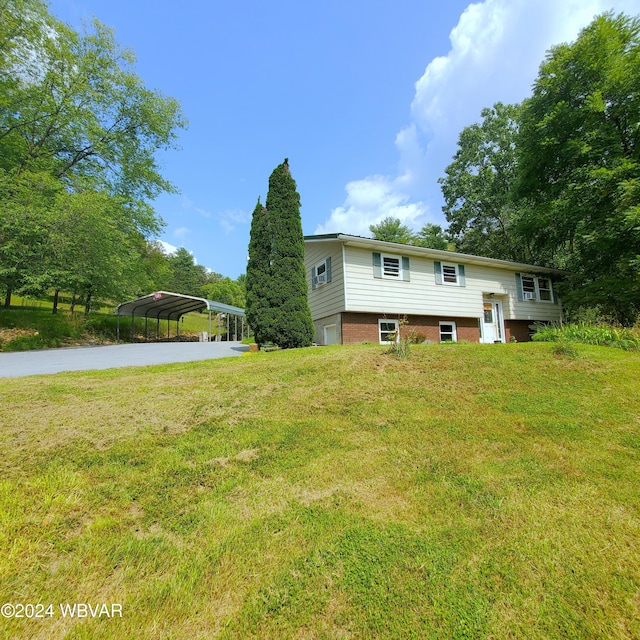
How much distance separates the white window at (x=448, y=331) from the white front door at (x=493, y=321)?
6.75ft

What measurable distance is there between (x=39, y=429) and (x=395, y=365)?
17.5 ft

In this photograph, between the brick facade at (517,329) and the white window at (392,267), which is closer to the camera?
the white window at (392,267)

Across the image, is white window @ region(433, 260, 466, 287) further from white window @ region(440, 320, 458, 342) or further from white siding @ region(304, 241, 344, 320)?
white siding @ region(304, 241, 344, 320)

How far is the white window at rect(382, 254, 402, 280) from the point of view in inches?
513

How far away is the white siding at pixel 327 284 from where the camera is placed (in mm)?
12344

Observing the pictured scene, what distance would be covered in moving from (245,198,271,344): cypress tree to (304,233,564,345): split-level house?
2.02 m

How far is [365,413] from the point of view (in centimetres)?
464

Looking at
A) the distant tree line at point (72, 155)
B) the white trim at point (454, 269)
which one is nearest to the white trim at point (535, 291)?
the white trim at point (454, 269)

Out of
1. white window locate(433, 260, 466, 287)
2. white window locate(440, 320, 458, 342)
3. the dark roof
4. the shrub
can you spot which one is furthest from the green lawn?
white window locate(433, 260, 466, 287)

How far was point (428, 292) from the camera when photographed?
545 inches

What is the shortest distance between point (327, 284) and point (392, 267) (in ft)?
→ 8.71

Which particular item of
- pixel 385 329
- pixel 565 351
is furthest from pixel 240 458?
pixel 385 329

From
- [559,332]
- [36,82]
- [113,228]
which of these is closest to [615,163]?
[559,332]

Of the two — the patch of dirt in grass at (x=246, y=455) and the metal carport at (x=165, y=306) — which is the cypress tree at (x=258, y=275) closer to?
the patch of dirt in grass at (x=246, y=455)
